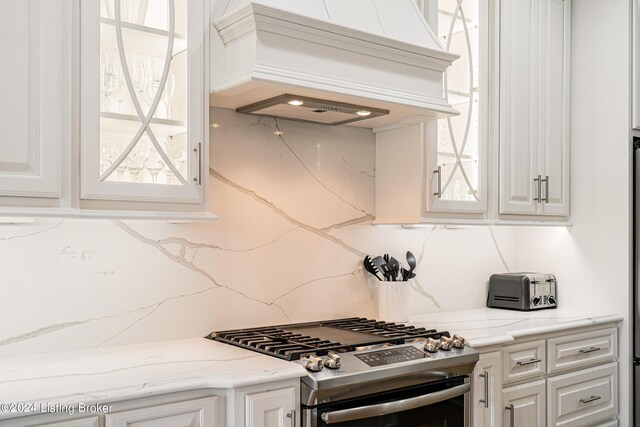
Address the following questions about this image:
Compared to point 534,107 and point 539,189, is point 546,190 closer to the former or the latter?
point 539,189

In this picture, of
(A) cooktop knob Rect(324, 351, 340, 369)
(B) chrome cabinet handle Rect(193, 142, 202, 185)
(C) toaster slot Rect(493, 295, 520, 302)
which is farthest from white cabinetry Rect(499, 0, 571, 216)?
(B) chrome cabinet handle Rect(193, 142, 202, 185)

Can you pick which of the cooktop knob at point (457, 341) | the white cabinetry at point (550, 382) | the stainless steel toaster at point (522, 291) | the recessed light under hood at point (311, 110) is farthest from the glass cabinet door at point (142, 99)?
the stainless steel toaster at point (522, 291)

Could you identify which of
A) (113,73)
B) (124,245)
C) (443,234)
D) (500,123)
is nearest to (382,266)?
(443,234)

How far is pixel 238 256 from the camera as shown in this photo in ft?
8.52

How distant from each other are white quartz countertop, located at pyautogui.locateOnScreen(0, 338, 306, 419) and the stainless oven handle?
0.18 meters

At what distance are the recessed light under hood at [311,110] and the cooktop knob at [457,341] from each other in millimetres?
920

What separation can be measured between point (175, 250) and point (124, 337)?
36 centimetres

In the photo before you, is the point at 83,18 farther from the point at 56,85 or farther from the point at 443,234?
the point at 443,234

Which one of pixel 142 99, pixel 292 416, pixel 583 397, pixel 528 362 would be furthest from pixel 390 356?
pixel 583 397

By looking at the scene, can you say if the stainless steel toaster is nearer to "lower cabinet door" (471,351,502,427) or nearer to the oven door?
"lower cabinet door" (471,351,502,427)

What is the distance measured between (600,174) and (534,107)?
19.1 inches

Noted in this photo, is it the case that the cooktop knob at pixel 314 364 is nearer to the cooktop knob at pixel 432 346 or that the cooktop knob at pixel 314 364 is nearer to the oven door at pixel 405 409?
the oven door at pixel 405 409

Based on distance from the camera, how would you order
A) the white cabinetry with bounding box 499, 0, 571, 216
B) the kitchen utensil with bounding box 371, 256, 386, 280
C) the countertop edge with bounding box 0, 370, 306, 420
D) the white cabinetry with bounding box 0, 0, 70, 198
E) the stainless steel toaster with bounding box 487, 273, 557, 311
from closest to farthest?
1. the countertop edge with bounding box 0, 370, 306, 420
2. the white cabinetry with bounding box 0, 0, 70, 198
3. the kitchen utensil with bounding box 371, 256, 386, 280
4. the white cabinetry with bounding box 499, 0, 571, 216
5. the stainless steel toaster with bounding box 487, 273, 557, 311

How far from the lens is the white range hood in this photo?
84.6 inches
